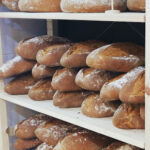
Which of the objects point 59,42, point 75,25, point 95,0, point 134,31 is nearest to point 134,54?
point 95,0

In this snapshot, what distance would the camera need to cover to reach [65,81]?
1.42 metres

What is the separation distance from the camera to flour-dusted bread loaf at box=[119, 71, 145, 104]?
1.08 m

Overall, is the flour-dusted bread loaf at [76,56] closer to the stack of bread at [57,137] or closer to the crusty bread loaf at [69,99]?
the crusty bread loaf at [69,99]

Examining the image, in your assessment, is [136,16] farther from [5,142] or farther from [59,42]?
[5,142]

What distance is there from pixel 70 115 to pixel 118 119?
0.26 metres

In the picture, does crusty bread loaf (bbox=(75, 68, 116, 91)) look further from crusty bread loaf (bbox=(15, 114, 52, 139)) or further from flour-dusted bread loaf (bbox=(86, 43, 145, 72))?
crusty bread loaf (bbox=(15, 114, 52, 139))

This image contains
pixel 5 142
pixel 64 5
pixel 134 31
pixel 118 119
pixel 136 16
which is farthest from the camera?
pixel 5 142

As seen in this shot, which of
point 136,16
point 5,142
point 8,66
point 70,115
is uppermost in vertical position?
point 136,16

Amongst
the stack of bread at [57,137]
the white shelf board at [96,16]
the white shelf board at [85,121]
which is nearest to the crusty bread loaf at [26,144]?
the stack of bread at [57,137]

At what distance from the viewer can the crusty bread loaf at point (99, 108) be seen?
1275mm

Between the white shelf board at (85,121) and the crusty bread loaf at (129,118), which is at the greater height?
the crusty bread loaf at (129,118)

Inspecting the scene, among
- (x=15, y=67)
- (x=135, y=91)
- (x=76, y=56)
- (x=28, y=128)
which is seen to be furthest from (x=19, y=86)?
(x=135, y=91)

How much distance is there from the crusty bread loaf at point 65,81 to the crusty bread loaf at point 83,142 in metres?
0.20

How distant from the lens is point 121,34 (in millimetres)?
1633
